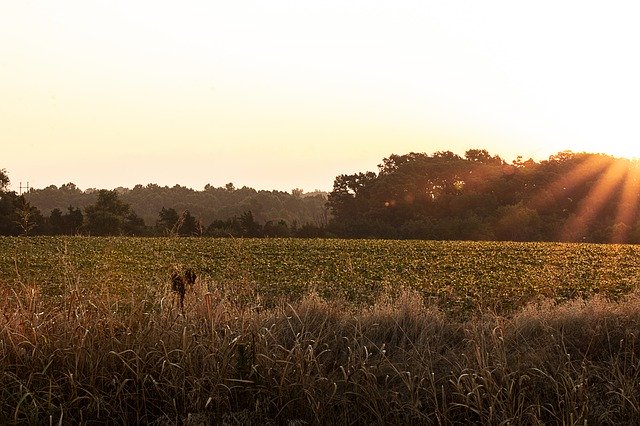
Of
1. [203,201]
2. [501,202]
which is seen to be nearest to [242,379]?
[501,202]

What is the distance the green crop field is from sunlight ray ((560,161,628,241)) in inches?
926

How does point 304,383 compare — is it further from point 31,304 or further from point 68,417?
point 31,304

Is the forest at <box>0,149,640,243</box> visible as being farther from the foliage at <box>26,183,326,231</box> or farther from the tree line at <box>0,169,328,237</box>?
the foliage at <box>26,183,326,231</box>

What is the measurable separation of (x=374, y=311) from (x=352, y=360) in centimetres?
256

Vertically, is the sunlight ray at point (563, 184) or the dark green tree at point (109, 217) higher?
the sunlight ray at point (563, 184)

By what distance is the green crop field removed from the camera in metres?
17.5

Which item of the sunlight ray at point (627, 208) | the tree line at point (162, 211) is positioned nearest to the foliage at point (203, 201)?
the tree line at point (162, 211)

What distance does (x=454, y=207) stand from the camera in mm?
72875

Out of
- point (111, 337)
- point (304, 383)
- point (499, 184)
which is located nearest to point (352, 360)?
point (304, 383)

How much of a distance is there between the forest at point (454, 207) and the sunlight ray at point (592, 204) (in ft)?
0.31

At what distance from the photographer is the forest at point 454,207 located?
2459 inches

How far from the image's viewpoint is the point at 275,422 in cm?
649

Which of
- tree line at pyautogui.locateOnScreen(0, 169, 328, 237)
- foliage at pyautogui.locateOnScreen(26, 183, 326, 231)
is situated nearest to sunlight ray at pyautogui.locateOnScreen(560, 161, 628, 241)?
tree line at pyautogui.locateOnScreen(0, 169, 328, 237)

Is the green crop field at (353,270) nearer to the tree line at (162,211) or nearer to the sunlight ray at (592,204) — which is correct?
the tree line at (162,211)
